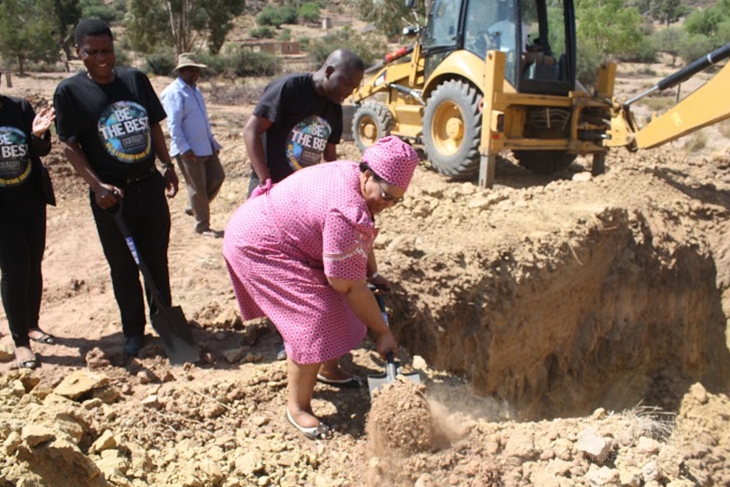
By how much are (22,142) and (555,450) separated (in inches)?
125

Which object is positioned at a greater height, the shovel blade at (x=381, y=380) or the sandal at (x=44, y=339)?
the shovel blade at (x=381, y=380)

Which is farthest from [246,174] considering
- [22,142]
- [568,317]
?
[22,142]

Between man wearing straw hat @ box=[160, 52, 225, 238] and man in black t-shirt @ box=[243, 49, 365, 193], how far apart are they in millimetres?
2073

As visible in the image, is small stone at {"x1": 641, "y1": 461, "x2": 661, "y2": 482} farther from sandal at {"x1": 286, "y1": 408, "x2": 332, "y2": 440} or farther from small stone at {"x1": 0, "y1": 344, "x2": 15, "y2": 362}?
small stone at {"x1": 0, "y1": 344, "x2": 15, "y2": 362}

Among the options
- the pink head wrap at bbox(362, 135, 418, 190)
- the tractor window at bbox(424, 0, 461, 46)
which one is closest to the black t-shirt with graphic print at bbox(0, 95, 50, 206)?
the pink head wrap at bbox(362, 135, 418, 190)

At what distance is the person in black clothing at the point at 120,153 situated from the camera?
329 centimetres

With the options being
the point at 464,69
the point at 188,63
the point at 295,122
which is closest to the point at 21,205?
the point at 295,122

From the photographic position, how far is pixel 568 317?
615cm

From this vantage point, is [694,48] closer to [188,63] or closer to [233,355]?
[188,63]

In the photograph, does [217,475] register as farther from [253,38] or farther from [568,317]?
[253,38]

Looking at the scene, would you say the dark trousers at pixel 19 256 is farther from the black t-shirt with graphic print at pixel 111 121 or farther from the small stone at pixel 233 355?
the small stone at pixel 233 355

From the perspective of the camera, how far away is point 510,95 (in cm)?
795

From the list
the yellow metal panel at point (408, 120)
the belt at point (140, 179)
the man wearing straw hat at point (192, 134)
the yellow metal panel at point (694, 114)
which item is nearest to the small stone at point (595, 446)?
the belt at point (140, 179)

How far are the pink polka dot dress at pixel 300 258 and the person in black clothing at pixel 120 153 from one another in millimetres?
817
